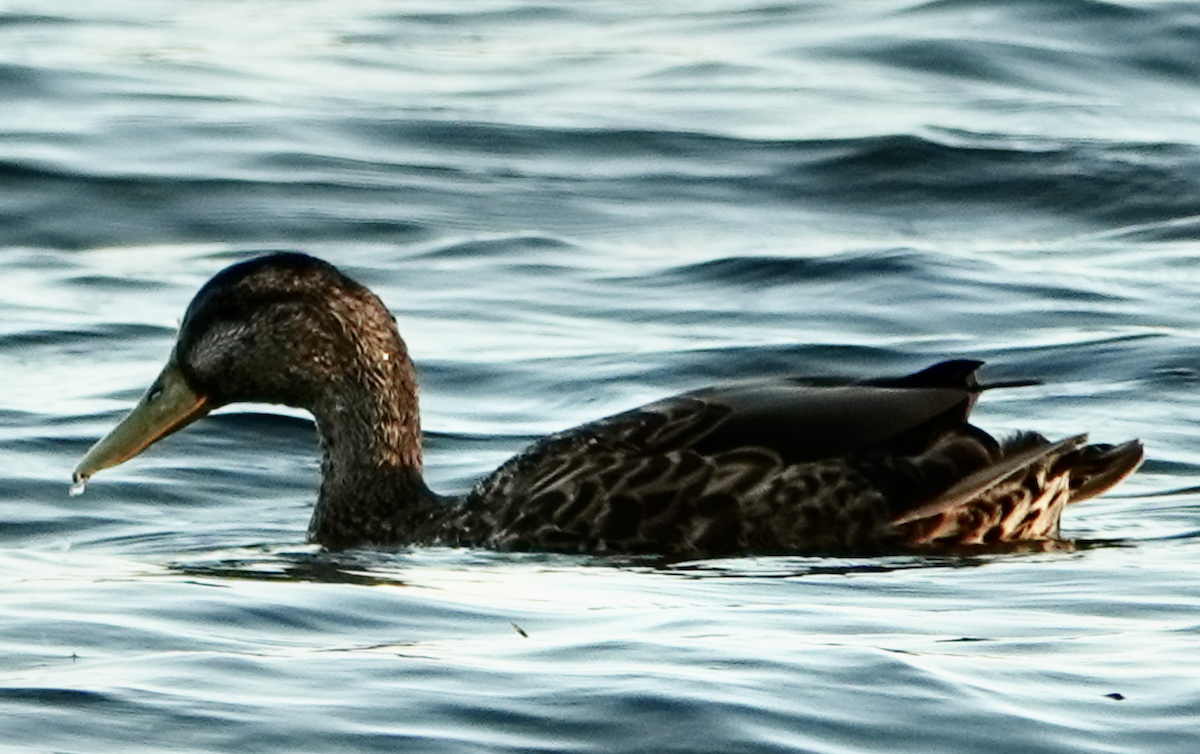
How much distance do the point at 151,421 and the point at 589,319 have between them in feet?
13.2

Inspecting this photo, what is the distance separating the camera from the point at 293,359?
10.3 meters

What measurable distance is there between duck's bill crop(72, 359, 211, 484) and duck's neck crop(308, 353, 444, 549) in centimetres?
42

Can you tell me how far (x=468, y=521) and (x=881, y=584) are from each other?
4.86 feet

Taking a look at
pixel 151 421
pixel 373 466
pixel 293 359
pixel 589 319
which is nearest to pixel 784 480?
pixel 373 466

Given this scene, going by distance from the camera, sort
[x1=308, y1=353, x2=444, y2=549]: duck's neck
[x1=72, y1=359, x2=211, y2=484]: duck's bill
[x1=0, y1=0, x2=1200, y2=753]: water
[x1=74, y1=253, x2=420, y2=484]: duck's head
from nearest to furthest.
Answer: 1. [x1=0, y1=0, x2=1200, y2=753]: water
2. [x1=308, y1=353, x2=444, y2=549]: duck's neck
3. [x1=72, y1=359, x2=211, y2=484]: duck's bill
4. [x1=74, y1=253, x2=420, y2=484]: duck's head

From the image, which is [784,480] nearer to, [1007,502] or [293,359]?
[1007,502]

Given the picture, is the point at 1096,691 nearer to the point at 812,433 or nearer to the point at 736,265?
the point at 812,433

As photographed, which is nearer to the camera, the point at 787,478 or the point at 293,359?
the point at 787,478

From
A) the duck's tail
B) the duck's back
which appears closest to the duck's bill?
the duck's back

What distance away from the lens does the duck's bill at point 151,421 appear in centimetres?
1010

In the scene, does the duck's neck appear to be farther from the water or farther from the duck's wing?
the duck's wing

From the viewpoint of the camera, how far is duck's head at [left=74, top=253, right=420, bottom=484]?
10211 mm

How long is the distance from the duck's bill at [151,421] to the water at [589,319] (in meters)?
0.24

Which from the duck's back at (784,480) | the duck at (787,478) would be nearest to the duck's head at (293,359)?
the duck at (787,478)
